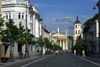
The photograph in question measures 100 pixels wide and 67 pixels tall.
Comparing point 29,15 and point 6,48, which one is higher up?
point 29,15

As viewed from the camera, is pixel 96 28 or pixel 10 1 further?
pixel 96 28

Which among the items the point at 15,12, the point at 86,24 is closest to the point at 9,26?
the point at 15,12

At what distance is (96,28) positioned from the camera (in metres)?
75.6

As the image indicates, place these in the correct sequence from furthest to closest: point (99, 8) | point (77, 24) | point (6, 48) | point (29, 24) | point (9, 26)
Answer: point (77, 24) → point (99, 8) → point (29, 24) → point (6, 48) → point (9, 26)

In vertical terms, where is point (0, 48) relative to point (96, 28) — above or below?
below

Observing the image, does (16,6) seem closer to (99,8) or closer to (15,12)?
(15,12)

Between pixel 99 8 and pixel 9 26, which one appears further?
pixel 99 8

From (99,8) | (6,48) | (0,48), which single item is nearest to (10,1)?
(6,48)

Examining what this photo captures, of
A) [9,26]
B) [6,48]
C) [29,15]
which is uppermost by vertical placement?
[29,15]

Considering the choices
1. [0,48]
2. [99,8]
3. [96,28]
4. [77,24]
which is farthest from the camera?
[77,24]

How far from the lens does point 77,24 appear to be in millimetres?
193375

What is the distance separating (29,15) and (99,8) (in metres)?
21.3

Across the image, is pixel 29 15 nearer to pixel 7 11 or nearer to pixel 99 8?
pixel 7 11

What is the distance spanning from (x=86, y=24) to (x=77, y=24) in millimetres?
100329
